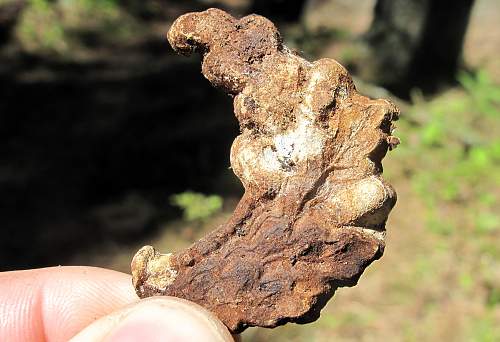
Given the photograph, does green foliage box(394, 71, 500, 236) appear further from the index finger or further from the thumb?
the thumb

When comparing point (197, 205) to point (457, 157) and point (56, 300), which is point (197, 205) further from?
point (457, 157)

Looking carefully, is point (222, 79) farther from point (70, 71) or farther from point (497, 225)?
point (70, 71)

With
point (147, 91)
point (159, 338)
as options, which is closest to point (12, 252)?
point (147, 91)

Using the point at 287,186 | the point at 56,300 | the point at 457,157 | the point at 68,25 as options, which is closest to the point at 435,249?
the point at 457,157

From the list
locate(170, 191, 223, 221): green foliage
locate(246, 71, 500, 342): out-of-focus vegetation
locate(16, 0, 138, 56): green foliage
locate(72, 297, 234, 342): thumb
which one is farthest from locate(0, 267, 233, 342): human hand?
locate(16, 0, 138, 56): green foliage

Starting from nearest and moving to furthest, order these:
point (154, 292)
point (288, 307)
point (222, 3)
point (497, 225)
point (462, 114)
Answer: point (288, 307)
point (154, 292)
point (497, 225)
point (462, 114)
point (222, 3)

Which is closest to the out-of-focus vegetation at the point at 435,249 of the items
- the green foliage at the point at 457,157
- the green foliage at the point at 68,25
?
the green foliage at the point at 457,157
